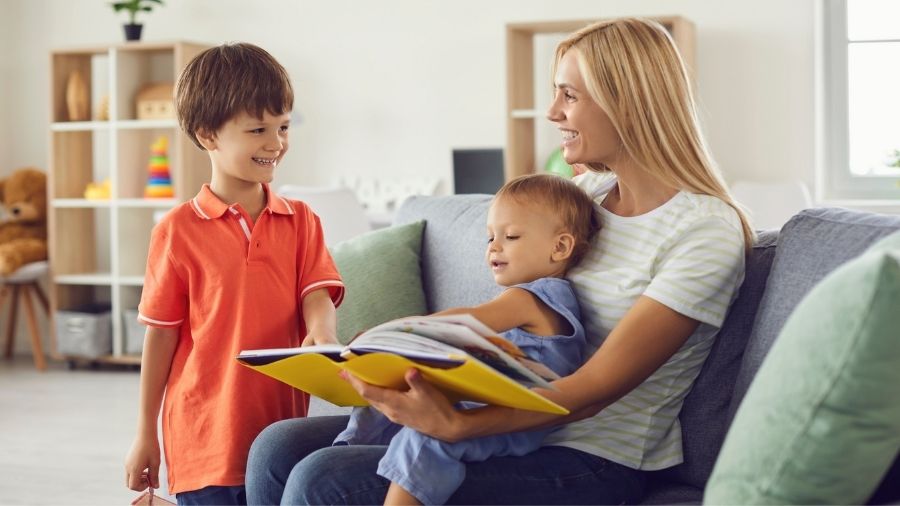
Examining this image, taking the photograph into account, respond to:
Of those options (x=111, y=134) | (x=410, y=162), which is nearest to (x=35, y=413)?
(x=111, y=134)

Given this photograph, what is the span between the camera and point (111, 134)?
5320 mm

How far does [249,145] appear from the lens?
1780 mm

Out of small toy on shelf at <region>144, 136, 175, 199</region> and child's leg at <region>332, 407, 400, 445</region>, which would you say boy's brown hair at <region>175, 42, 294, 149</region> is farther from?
small toy on shelf at <region>144, 136, 175, 199</region>

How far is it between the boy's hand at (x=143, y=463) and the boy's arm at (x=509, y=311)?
582mm

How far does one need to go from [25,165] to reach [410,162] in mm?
2198

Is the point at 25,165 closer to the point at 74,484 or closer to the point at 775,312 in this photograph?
the point at 74,484

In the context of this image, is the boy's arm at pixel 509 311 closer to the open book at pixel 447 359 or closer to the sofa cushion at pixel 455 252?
the open book at pixel 447 359

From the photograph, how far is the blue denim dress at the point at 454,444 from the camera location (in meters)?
1.45

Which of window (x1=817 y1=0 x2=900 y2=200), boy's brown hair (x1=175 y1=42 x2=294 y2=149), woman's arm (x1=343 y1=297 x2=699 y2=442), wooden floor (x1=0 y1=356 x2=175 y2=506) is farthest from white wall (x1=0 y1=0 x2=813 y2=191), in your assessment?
woman's arm (x1=343 y1=297 x2=699 y2=442)

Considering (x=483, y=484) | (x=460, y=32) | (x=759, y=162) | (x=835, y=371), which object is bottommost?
(x=483, y=484)

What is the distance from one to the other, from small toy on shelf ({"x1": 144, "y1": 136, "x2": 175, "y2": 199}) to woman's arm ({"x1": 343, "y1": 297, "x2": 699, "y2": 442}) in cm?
398

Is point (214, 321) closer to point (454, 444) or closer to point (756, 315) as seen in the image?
point (454, 444)

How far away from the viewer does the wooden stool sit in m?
5.36

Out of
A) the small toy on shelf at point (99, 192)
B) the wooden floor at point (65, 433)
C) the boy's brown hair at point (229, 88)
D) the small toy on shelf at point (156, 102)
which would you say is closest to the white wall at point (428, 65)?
the small toy on shelf at point (156, 102)
